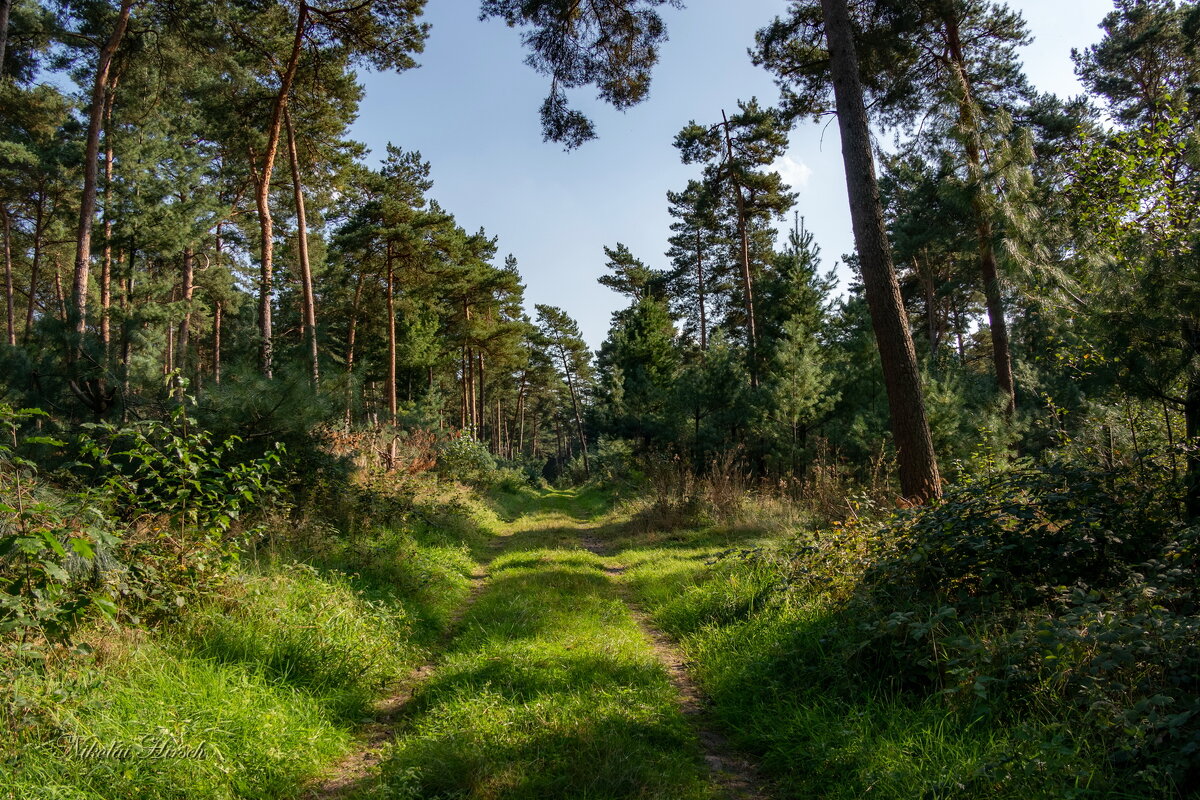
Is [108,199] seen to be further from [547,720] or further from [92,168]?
[547,720]

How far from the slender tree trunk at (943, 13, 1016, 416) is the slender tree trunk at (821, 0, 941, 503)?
3776 mm

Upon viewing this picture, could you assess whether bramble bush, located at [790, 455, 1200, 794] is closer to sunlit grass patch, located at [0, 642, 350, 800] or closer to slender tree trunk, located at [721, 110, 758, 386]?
sunlit grass patch, located at [0, 642, 350, 800]

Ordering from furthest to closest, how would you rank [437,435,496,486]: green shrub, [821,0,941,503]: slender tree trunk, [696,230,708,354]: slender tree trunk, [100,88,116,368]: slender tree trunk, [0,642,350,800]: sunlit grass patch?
[696,230,708,354]: slender tree trunk < [437,435,496,486]: green shrub < [100,88,116,368]: slender tree trunk < [821,0,941,503]: slender tree trunk < [0,642,350,800]: sunlit grass patch

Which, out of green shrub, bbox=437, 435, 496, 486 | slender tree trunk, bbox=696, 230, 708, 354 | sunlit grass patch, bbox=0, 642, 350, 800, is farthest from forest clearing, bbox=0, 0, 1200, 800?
slender tree trunk, bbox=696, 230, 708, 354

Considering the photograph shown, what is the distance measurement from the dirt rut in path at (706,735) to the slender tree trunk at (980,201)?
9903 millimetres

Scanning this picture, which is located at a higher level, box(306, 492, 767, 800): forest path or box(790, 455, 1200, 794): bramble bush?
box(790, 455, 1200, 794): bramble bush

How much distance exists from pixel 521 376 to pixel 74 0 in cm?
3995

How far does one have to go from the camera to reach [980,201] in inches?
424

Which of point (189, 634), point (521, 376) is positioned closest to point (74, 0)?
point (189, 634)

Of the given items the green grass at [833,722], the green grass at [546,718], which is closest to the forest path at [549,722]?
the green grass at [546,718]

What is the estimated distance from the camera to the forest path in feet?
9.75

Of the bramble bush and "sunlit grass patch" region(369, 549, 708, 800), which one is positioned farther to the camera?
"sunlit grass patch" region(369, 549, 708, 800)

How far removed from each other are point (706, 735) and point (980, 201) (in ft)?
36.9

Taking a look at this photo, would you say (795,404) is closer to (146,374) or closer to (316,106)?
(146,374)
